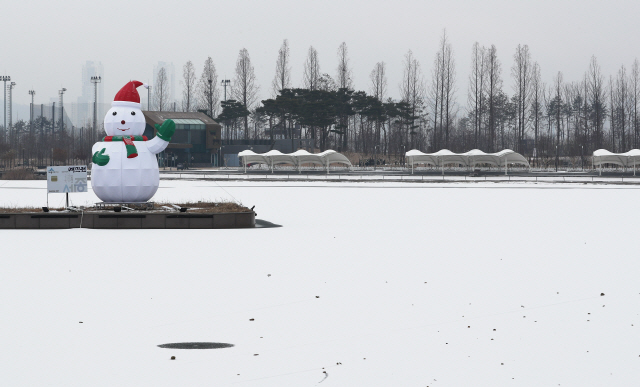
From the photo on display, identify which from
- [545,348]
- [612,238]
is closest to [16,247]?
[545,348]

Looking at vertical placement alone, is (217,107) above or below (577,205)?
above

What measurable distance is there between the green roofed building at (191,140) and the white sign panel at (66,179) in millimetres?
75134

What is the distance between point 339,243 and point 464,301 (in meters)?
7.43

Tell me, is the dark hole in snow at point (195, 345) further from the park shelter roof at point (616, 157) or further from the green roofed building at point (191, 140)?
the green roofed building at point (191, 140)

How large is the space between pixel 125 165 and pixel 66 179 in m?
2.07

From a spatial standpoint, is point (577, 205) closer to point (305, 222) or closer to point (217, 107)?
point (305, 222)

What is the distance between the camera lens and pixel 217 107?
116 m

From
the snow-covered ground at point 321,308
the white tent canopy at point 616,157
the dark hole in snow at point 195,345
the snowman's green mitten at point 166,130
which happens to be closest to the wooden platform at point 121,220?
the snow-covered ground at point 321,308

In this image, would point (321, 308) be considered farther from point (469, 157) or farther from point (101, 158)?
point (469, 157)

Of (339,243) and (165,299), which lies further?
(339,243)

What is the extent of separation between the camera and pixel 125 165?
2292cm

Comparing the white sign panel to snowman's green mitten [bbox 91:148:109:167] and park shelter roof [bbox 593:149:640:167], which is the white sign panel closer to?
snowman's green mitten [bbox 91:148:109:167]

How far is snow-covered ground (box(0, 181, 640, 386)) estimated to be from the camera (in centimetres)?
704

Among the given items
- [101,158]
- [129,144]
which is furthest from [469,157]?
[101,158]
